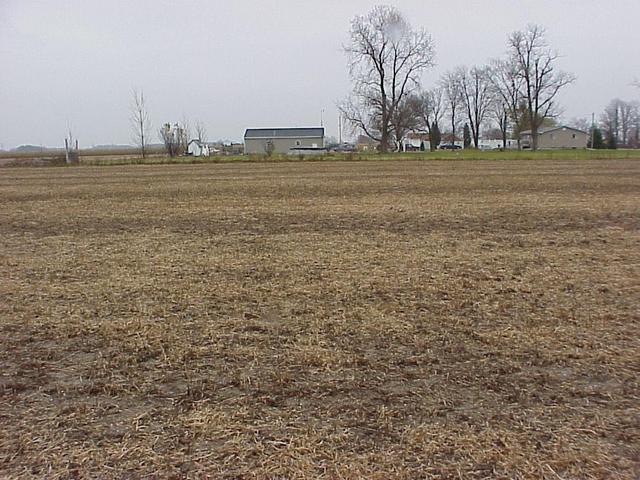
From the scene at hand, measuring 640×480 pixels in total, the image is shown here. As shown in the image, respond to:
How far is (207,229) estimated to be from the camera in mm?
8711

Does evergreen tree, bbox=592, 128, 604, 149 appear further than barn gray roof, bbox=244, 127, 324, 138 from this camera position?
No

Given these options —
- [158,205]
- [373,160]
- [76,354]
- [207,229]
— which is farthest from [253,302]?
[373,160]

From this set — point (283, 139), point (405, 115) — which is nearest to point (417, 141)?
point (283, 139)

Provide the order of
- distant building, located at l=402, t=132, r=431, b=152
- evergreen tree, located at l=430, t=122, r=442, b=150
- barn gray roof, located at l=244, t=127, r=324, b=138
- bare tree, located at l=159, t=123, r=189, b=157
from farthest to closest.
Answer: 1. distant building, located at l=402, t=132, r=431, b=152
2. barn gray roof, located at l=244, t=127, r=324, b=138
3. evergreen tree, located at l=430, t=122, r=442, b=150
4. bare tree, located at l=159, t=123, r=189, b=157

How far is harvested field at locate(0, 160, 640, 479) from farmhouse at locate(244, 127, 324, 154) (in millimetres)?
65943

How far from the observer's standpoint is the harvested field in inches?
85.8

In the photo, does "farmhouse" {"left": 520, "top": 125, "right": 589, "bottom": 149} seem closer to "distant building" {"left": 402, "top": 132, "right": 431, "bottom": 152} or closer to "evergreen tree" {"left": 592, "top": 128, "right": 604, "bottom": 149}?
"evergreen tree" {"left": 592, "top": 128, "right": 604, "bottom": 149}

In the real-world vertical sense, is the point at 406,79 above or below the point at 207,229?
above

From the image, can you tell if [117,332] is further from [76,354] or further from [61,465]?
[61,465]

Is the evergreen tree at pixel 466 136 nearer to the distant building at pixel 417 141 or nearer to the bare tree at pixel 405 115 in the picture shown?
the distant building at pixel 417 141

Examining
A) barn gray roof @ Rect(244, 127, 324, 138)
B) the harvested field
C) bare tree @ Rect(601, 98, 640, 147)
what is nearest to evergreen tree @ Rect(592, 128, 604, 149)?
bare tree @ Rect(601, 98, 640, 147)

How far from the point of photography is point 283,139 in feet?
240

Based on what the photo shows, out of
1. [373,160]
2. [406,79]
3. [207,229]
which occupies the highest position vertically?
[406,79]

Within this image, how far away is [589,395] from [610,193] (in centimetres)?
1376
